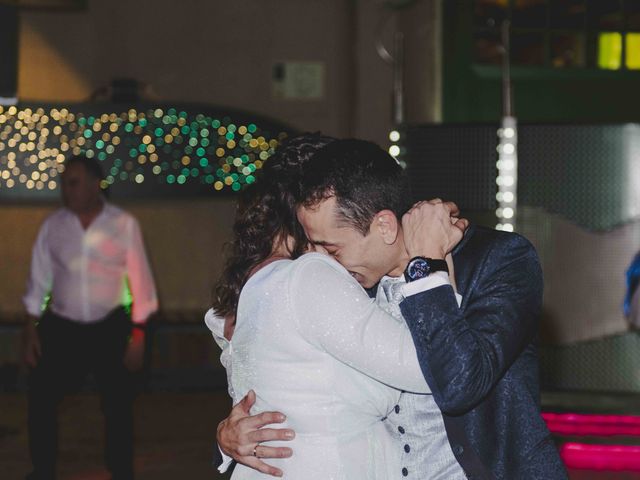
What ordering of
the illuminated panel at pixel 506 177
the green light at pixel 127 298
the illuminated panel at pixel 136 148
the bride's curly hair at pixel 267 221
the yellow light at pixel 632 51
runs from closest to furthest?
the bride's curly hair at pixel 267 221, the green light at pixel 127 298, the illuminated panel at pixel 506 177, the yellow light at pixel 632 51, the illuminated panel at pixel 136 148

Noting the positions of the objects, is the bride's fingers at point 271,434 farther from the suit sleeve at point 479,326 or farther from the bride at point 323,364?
the suit sleeve at point 479,326

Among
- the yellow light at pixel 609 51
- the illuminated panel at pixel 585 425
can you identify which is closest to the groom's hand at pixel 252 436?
the illuminated panel at pixel 585 425

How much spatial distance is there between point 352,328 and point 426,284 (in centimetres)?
16

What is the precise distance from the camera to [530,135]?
6.67 meters

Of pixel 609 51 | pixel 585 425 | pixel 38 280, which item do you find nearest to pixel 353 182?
pixel 585 425

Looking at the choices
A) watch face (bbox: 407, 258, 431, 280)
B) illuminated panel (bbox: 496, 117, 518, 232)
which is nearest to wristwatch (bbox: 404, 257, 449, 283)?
watch face (bbox: 407, 258, 431, 280)

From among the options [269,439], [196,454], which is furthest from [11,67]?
[269,439]

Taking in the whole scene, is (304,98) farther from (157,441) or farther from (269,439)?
(269,439)

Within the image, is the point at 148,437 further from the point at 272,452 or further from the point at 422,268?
the point at 422,268

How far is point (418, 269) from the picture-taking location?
192cm

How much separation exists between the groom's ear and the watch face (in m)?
0.10

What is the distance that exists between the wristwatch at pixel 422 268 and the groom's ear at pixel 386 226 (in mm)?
90

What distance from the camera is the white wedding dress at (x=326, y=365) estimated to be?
1.85m

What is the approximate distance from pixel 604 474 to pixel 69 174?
3.15 meters
